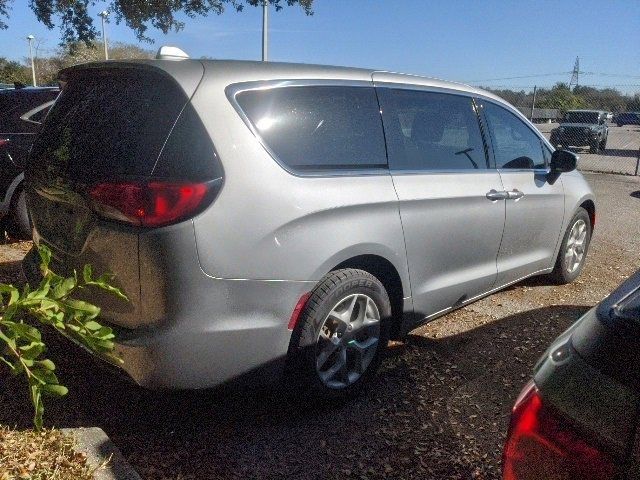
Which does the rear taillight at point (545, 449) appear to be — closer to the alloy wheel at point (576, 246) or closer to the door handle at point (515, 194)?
the door handle at point (515, 194)

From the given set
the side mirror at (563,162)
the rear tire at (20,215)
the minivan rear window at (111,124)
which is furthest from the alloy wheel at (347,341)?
the rear tire at (20,215)

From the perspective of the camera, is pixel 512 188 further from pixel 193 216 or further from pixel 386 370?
pixel 193 216

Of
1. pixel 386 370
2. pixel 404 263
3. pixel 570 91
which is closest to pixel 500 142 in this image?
pixel 404 263

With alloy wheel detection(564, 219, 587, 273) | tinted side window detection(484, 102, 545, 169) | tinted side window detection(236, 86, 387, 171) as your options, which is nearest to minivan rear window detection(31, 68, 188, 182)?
tinted side window detection(236, 86, 387, 171)

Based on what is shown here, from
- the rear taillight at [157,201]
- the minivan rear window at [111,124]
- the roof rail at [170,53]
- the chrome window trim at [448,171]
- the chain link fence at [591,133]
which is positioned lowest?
the chain link fence at [591,133]

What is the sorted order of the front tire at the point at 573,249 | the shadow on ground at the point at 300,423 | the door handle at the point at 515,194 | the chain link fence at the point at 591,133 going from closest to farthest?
1. the shadow on ground at the point at 300,423
2. the door handle at the point at 515,194
3. the front tire at the point at 573,249
4. the chain link fence at the point at 591,133

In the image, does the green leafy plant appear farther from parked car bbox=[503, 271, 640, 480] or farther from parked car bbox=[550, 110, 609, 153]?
parked car bbox=[550, 110, 609, 153]

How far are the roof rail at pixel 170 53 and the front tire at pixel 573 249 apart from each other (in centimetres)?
376

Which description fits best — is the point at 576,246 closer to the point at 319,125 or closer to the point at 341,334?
the point at 341,334

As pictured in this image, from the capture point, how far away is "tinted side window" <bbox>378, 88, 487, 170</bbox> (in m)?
3.39

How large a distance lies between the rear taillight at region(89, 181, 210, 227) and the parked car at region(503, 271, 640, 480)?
153 centimetres

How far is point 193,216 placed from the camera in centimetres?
238

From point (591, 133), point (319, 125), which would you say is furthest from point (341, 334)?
point (591, 133)

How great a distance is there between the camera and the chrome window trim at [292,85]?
262cm
